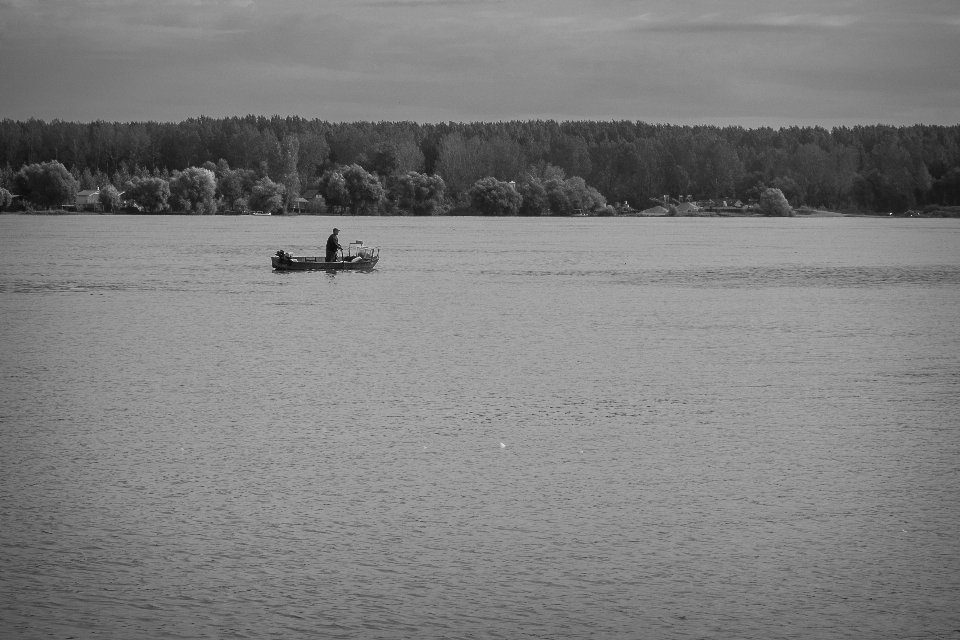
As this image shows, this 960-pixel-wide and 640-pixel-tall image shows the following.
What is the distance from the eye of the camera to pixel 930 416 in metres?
20.5

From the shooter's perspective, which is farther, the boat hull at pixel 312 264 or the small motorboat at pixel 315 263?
the boat hull at pixel 312 264

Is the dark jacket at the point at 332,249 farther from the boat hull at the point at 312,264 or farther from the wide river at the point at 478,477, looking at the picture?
the wide river at the point at 478,477

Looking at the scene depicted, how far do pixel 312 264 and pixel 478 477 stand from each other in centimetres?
4352

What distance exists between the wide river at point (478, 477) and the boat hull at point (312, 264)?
21.3m

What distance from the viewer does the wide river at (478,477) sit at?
463 inches

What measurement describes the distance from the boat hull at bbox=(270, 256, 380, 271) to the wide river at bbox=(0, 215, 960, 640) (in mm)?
21290

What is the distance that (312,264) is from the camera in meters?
59.0

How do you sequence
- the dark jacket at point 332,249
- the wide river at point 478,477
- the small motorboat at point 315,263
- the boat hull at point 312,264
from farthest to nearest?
the dark jacket at point 332,249 → the boat hull at point 312,264 → the small motorboat at point 315,263 → the wide river at point 478,477

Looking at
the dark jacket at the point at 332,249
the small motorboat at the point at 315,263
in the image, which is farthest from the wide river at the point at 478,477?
the dark jacket at the point at 332,249

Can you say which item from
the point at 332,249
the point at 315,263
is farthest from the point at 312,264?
the point at 332,249

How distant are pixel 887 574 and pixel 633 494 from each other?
3.75m

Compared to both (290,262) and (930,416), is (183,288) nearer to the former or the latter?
(290,262)

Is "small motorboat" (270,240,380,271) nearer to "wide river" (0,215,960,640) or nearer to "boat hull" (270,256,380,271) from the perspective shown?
"boat hull" (270,256,380,271)

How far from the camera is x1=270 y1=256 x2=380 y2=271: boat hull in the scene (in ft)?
192
